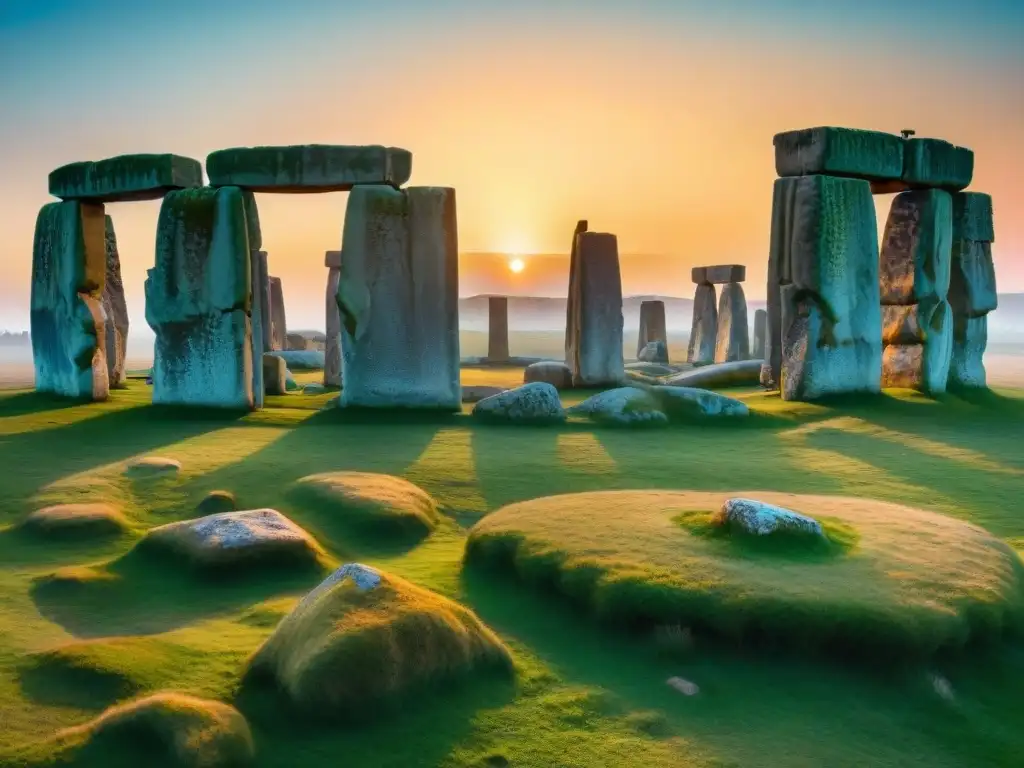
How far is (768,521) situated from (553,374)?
10.1 meters

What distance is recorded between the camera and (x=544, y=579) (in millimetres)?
4223

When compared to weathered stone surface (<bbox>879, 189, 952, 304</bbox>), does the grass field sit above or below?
below

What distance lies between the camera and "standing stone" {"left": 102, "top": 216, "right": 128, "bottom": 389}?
1427cm

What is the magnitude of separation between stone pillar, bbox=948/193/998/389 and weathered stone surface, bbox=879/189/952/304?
0.71m

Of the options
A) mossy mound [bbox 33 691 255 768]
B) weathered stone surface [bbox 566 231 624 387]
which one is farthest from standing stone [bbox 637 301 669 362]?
mossy mound [bbox 33 691 255 768]

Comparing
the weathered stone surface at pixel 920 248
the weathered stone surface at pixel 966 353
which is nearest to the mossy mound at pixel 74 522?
the weathered stone surface at pixel 920 248

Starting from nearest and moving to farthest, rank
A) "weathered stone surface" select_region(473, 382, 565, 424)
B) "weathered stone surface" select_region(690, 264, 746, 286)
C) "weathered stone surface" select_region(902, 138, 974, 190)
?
"weathered stone surface" select_region(473, 382, 565, 424) → "weathered stone surface" select_region(902, 138, 974, 190) → "weathered stone surface" select_region(690, 264, 746, 286)

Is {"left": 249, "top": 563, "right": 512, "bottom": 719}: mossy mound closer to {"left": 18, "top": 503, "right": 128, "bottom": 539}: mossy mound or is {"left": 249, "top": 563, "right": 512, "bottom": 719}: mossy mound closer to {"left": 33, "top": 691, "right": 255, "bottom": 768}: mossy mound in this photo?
{"left": 33, "top": 691, "right": 255, "bottom": 768}: mossy mound

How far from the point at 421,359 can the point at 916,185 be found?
721 centimetres

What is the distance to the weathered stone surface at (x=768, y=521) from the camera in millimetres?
4258

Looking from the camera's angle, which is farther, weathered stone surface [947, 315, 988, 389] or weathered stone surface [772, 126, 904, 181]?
weathered stone surface [947, 315, 988, 389]

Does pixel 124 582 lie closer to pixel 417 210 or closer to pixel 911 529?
pixel 911 529

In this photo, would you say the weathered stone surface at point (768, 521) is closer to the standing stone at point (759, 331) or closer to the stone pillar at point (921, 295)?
the stone pillar at point (921, 295)

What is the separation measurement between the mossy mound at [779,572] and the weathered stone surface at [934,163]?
8255mm
